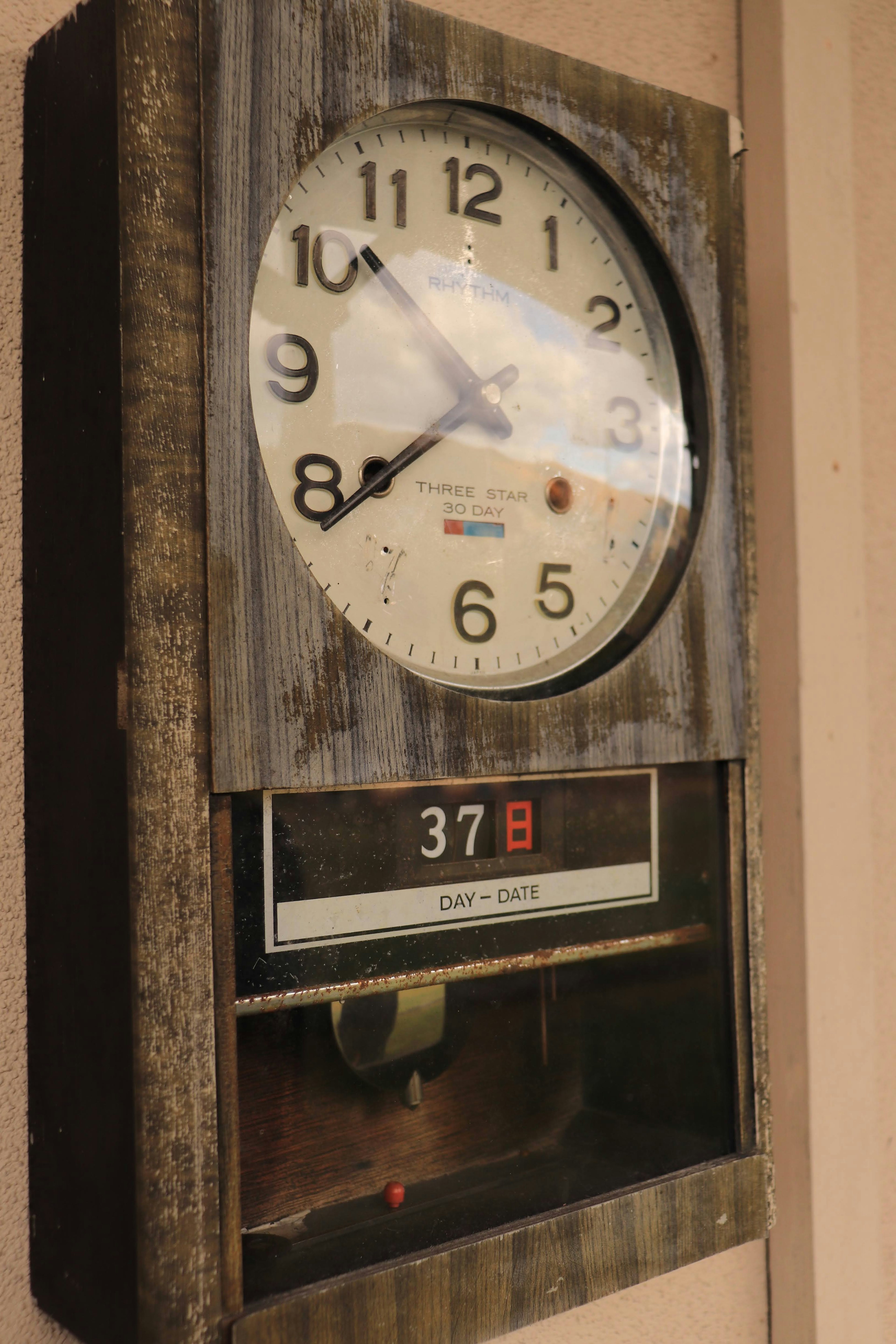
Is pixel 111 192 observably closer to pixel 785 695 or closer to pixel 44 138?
pixel 44 138

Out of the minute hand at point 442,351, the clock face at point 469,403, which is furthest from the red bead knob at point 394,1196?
the minute hand at point 442,351

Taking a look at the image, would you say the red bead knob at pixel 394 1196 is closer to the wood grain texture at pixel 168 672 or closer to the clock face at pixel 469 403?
the wood grain texture at pixel 168 672

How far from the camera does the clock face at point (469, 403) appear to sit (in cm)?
64

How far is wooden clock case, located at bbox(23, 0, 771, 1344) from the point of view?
56cm

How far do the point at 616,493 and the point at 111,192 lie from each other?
1.22 ft

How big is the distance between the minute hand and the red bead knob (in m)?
0.49

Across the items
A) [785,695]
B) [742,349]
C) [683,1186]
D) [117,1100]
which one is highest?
[742,349]

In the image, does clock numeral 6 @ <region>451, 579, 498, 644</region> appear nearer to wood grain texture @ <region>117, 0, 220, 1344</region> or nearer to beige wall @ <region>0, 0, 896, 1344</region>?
wood grain texture @ <region>117, 0, 220, 1344</region>

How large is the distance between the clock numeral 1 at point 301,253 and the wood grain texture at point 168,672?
74mm

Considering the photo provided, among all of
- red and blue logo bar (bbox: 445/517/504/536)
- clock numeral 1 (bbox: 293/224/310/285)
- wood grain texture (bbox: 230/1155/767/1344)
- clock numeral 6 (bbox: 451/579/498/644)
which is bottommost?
wood grain texture (bbox: 230/1155/767/1344)

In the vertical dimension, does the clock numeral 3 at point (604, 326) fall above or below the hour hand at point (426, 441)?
above

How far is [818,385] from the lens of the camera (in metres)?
0.98

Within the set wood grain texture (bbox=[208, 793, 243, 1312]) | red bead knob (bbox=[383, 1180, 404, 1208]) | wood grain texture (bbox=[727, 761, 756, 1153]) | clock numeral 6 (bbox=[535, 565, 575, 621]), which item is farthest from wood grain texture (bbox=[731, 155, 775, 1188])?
wood grain texture (bbox=[208, 793, 243, 1312])

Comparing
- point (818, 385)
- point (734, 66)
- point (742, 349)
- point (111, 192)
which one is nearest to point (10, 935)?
point (111, 192)
